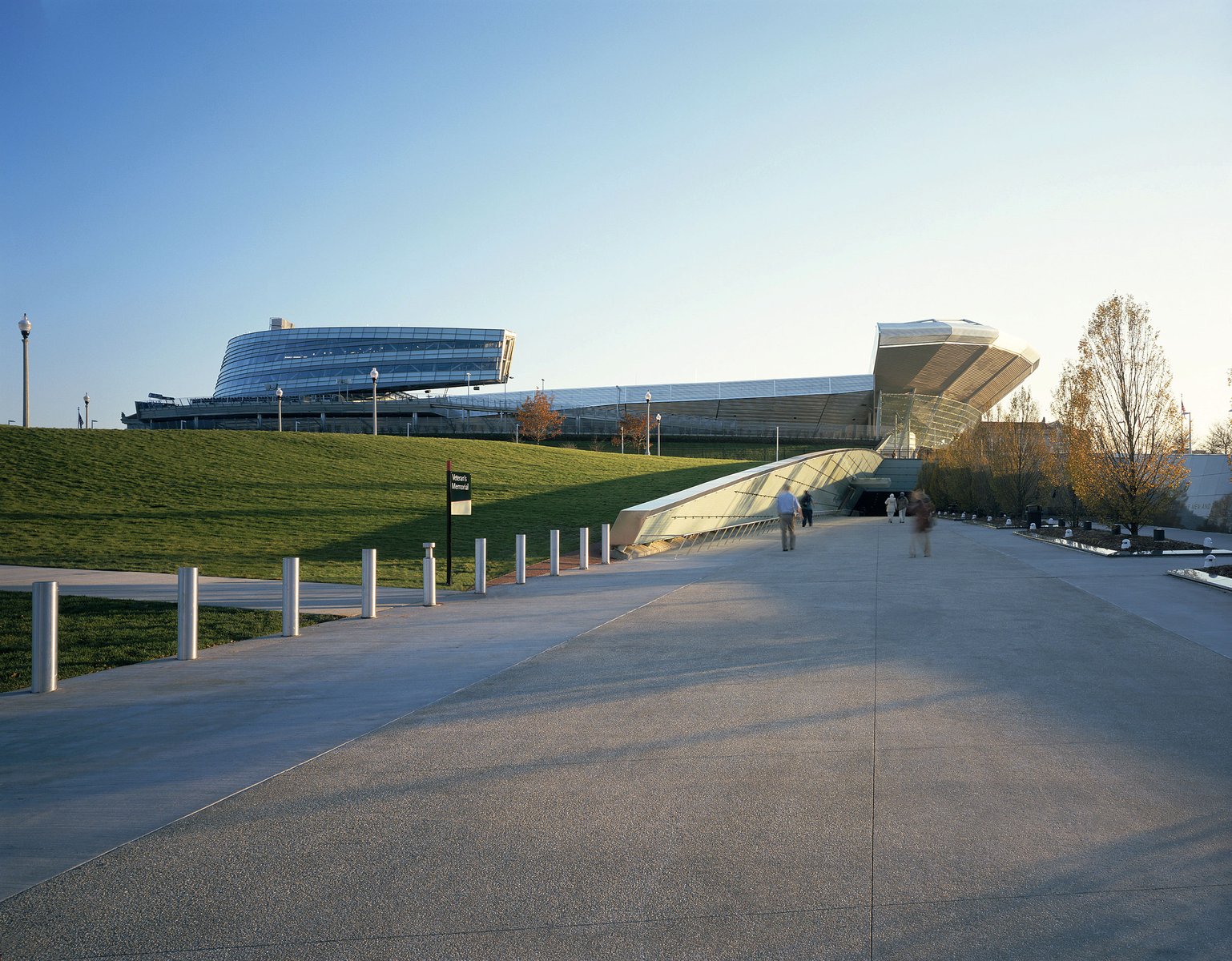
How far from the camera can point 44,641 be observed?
717cm

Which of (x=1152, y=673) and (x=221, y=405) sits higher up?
(x=221, y=405)

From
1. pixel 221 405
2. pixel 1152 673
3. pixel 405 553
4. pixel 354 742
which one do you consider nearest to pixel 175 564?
pixel 405 553

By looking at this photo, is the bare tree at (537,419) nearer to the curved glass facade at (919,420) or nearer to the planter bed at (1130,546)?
the curved glass facade at (919,420)

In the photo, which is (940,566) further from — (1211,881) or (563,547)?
(1211,881)

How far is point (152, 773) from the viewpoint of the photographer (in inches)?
203

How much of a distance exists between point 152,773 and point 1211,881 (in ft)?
17.5

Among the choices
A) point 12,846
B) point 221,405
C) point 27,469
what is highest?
point 221,405

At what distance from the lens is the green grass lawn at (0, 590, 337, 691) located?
27.5 ft

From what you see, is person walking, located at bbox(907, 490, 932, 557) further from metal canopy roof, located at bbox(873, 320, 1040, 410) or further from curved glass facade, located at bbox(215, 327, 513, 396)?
curved glass facade, located at bbox(215, 327, 513, 396)

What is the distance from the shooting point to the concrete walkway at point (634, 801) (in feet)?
11.0

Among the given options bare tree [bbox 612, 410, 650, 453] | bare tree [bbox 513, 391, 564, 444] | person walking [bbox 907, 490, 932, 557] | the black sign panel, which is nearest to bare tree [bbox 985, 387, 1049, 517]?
person walking [bbox 907, 490, 932, 557]

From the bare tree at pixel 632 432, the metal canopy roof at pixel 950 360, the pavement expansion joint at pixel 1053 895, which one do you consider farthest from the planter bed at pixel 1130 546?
the bare tree at pixel 632 432

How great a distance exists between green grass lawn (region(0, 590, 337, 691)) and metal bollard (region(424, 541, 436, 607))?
1407 mm

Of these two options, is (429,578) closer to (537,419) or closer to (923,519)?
(923,519)
